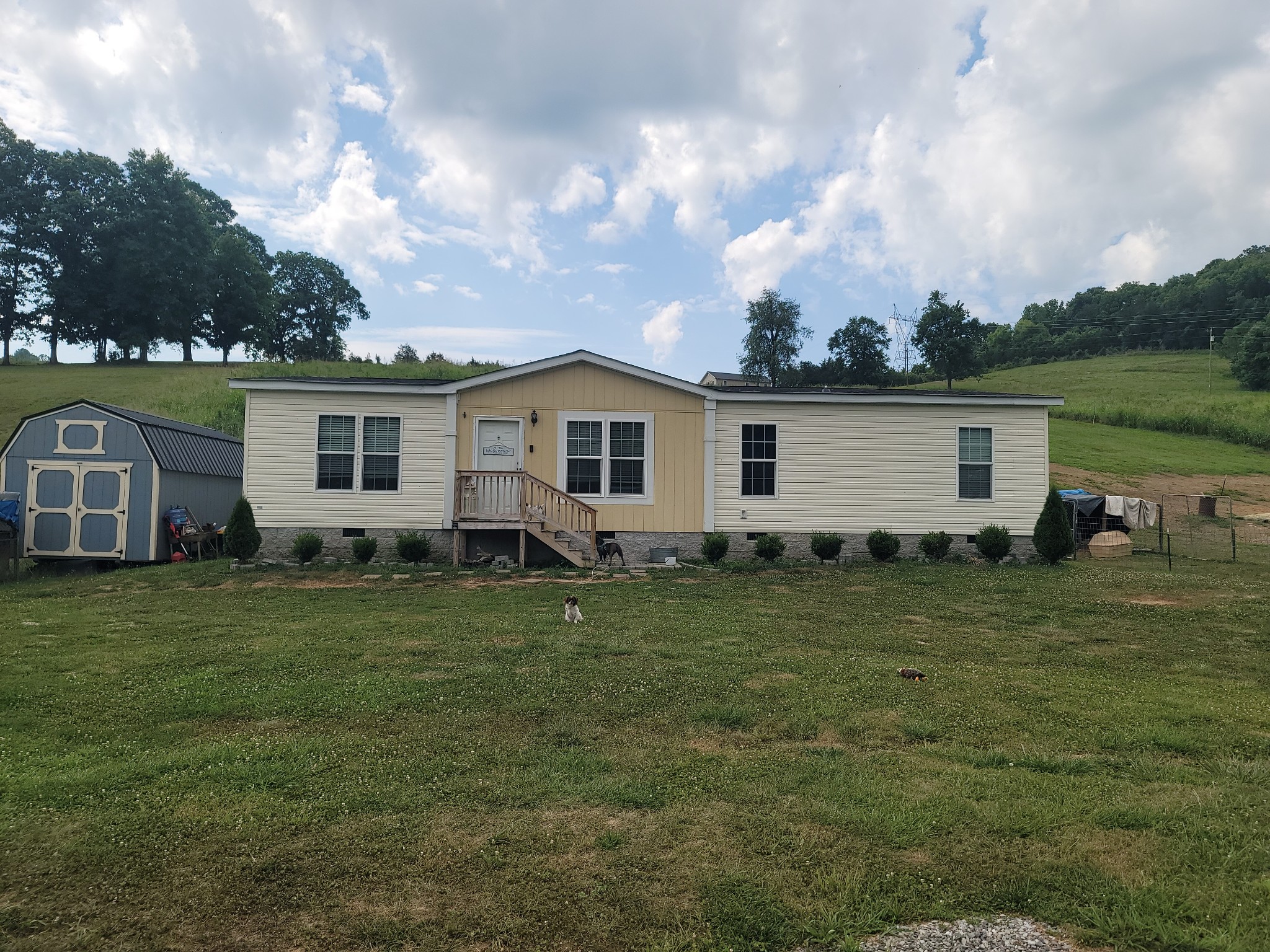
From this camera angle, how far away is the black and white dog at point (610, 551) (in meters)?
15.2

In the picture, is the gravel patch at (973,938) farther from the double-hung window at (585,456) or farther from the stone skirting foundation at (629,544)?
the double-hung window at (585,456)

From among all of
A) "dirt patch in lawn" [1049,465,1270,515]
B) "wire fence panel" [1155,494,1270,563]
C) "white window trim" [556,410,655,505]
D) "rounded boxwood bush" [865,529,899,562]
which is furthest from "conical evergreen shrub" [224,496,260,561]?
"dirt patch in lawn" [1049,465,1270,515]

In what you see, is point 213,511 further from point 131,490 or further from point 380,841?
point 380,841

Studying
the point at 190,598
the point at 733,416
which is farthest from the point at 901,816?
the point at 733,416

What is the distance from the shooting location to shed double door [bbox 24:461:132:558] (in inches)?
623

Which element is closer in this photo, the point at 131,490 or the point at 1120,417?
the point at 131,490

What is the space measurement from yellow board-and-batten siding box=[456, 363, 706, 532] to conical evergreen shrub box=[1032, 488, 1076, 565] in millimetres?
7120

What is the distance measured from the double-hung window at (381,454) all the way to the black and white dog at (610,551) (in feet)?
14.8

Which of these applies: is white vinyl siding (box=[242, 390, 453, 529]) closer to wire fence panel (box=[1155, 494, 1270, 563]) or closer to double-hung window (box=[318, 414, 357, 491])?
double-hung window (box=[318, 414, 357, 491])

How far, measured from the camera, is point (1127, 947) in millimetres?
2764

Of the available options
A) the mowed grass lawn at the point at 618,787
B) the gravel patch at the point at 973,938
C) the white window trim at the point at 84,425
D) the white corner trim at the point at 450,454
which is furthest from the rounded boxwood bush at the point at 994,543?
the white window trim at the point at 84,425

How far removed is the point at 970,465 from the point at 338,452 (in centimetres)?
1378

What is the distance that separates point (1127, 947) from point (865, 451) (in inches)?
562

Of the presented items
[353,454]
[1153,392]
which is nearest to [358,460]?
[353,454]
